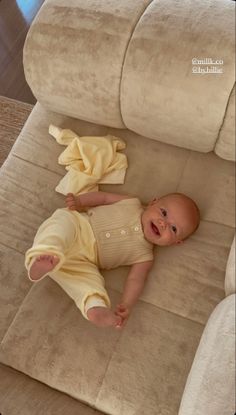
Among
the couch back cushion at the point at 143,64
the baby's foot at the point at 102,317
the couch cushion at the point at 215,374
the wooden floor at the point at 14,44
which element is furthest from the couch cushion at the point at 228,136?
the wooden floor at the point at 14,44

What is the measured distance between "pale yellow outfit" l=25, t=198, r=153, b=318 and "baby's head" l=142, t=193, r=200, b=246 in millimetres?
43

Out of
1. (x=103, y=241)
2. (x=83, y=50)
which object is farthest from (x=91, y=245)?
(x=83, y=50)

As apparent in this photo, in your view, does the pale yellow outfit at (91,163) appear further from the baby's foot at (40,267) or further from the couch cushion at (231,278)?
the couch cushion at (231,278)

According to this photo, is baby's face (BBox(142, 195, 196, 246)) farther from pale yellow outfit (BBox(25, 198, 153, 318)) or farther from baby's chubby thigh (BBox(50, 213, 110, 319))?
baby's chubby thigh (BBox(50, 213, 110, 319))

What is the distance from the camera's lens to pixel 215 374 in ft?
2.91

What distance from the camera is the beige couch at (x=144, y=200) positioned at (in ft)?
3.36

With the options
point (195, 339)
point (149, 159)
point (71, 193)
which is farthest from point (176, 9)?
point (195, 339)

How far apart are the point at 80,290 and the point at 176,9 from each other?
73 centimetres

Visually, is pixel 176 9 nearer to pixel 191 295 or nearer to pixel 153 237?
pixel 153 237

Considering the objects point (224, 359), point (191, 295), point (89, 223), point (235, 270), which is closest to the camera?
point (224, 359)

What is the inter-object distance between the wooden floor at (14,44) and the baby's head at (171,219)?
990mm

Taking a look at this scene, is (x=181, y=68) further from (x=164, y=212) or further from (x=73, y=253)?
(x=73, y=253)

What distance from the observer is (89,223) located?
4.00 ft

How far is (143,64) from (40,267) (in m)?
0.55
